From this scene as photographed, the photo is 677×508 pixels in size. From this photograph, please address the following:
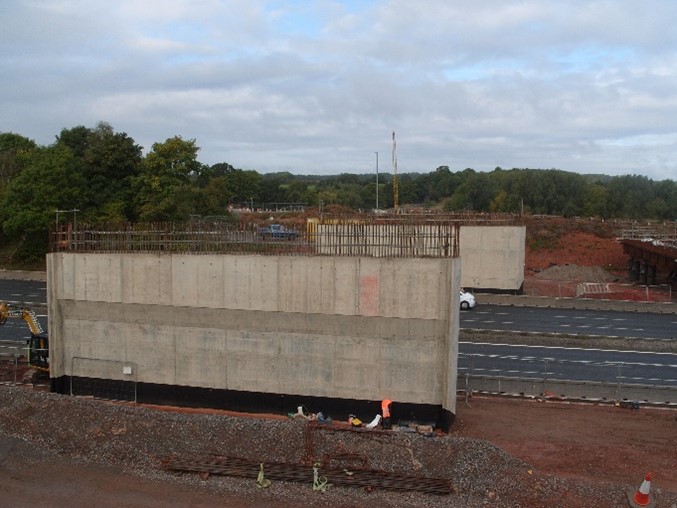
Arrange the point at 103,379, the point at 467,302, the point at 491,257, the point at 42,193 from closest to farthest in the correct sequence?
1. the point at 103,379
2. the point at 467,302
3. the point at 491,257
4. the point at 42,193

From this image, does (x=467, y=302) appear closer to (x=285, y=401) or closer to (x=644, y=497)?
(x=285, y=401)

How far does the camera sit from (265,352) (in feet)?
63.9

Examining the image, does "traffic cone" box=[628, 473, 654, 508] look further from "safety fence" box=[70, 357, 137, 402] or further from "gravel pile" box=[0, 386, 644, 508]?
"safety fence" box=[70, 357, 137, 402]

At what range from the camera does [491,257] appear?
43656 mm

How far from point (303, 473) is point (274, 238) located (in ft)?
26.3

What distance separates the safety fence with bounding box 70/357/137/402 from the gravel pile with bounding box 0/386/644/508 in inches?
63.1

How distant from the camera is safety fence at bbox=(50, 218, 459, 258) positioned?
18.7 metres

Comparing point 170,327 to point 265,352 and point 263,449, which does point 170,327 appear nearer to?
point 265,352

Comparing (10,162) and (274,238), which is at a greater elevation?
(10,162)

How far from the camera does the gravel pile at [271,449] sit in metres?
14.4

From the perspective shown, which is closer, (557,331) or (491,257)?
(557,331)

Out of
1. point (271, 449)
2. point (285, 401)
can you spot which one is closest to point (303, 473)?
point (271, 449)

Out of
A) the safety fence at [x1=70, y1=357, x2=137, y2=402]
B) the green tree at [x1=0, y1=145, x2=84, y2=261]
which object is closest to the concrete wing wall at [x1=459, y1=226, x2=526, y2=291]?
Answer: the safety fence at [x1=70, y1=357, x2=137, y2=402]

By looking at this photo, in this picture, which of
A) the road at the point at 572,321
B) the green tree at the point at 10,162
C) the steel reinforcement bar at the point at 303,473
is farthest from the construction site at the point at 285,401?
the green tree at the point at 10,162
